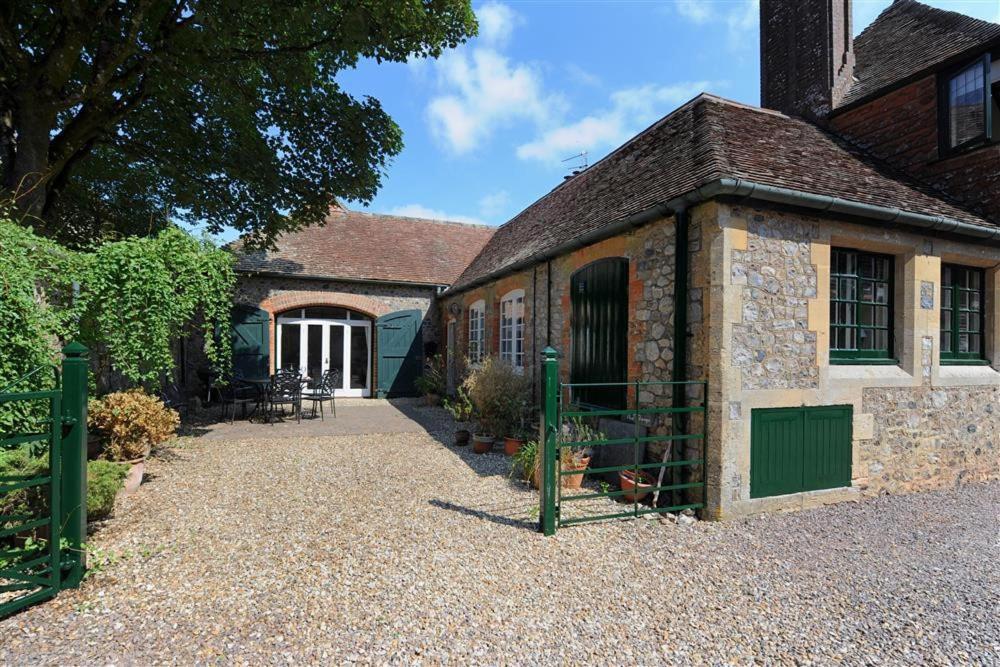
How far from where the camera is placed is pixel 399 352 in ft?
43.8

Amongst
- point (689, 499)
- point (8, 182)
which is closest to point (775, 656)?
point (689, 499)

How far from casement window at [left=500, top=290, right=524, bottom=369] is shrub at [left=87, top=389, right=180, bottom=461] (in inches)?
216

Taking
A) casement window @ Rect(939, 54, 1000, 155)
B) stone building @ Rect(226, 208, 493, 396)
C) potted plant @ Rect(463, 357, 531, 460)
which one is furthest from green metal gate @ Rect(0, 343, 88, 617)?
casement window @ Rect(939, 54, 1000, 155)

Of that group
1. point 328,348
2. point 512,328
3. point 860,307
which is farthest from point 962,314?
point 328,348

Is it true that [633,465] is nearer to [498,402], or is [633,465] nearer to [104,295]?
[498,402]

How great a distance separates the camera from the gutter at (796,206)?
169 inches

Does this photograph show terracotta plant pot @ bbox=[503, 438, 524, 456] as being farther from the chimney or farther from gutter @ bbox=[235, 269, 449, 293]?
gutter @ bbox=[235, 269, 449, 293]

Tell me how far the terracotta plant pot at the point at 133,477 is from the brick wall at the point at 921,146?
35.0 ft

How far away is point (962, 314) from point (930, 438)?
1.97 m

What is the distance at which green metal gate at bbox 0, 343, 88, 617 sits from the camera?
2826 millimetres

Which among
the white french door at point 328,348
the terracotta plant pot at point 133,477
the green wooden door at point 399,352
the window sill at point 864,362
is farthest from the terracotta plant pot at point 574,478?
the white french door at point 328,348

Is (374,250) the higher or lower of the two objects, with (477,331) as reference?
higher

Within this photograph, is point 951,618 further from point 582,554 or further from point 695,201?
point 695,201

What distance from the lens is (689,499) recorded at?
465 cm
